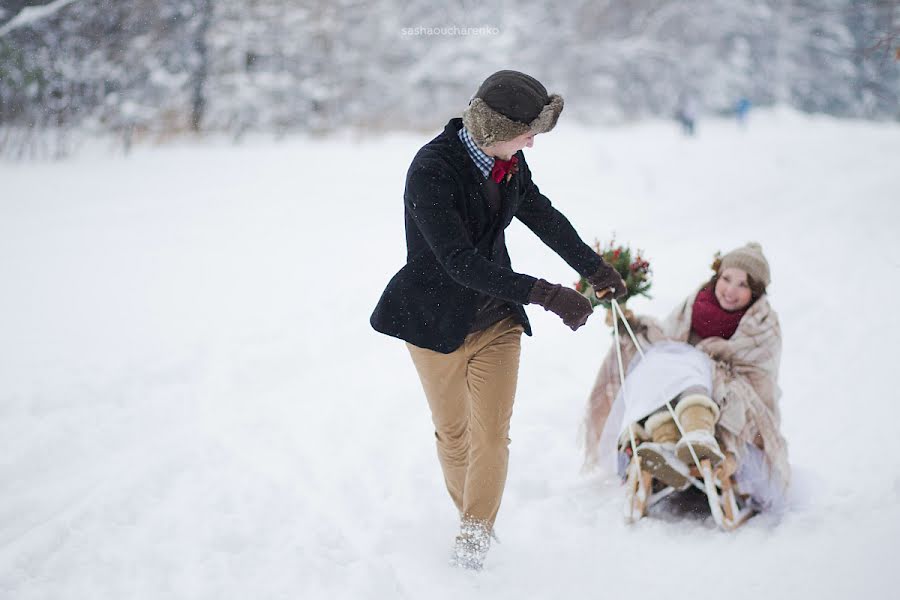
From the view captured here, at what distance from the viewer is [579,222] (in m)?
10.6

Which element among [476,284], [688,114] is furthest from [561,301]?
[688,114]

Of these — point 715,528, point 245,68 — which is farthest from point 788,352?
point 245,68

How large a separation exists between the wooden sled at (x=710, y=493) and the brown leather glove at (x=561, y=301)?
1084mm

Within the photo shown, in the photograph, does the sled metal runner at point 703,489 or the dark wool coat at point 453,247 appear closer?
the dark wool coat at point 453,247

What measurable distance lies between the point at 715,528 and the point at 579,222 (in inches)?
294

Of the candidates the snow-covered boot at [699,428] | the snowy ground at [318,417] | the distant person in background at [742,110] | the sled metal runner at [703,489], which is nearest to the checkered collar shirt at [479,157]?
the sled metal runner at [703,489]

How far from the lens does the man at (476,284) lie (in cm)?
255

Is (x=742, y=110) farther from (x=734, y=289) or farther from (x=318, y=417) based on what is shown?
(x=318, y=417)

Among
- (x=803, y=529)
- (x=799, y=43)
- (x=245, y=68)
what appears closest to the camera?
Result: (x=803, y=529)

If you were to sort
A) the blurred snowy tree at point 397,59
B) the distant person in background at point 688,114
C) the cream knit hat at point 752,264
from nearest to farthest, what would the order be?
1. the cream knit hat at point 752,264
2. the blurred snowy tree at point 397,59
3. the distant person in background at point 688,114

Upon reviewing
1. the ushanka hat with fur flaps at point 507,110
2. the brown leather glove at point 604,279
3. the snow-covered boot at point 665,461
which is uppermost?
the ushanka hat with fur flaps at point 507,110

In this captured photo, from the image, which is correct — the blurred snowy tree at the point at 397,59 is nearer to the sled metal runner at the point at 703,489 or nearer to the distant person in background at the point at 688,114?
the distant person in background at the point at 688,114

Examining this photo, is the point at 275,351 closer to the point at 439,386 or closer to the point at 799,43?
the point at 439,386

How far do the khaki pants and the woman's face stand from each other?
1.34 meters
